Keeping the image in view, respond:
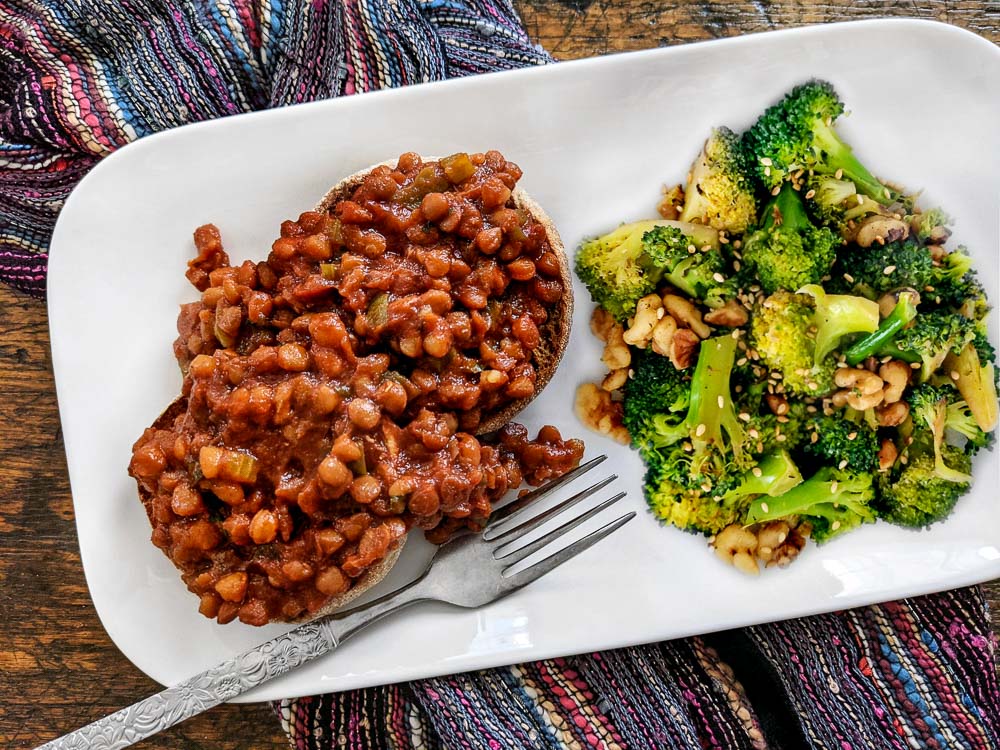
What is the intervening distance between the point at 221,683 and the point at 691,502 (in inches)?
84.3

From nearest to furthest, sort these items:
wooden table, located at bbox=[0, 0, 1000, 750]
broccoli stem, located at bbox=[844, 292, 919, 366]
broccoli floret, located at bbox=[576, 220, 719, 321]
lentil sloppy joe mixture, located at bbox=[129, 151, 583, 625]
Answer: lentil sloppy joe mixture, located at bbox=[129, 151, 583, 625] < broccoli stem, located at bbox=[844, 292, 919, 366] < broccoli floret, located at bbox=[576, 220, 719, 321] < wooden table, located at bbox=[0, 0, 1000, 750]

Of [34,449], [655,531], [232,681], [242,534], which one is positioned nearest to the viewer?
[242,534]

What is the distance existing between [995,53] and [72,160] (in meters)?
4.14

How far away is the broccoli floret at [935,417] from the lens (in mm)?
3289

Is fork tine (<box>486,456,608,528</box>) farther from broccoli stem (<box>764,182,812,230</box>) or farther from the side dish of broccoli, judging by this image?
broccoli stem (<box>764,182,812,230</box>)

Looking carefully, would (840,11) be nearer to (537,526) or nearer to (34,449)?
(537,526)

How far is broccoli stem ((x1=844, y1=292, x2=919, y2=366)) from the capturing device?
3.17 metres

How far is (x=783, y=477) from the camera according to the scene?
335cm

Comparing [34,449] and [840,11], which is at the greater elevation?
[840,11]

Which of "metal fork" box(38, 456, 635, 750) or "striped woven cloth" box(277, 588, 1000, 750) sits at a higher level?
"metal fork" box(38, 456, 635, 750)

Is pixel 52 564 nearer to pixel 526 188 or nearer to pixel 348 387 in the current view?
pixel 348 387

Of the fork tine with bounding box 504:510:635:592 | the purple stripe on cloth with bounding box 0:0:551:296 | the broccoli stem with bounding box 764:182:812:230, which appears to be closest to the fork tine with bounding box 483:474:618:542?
the fork tine with bounding box 504:510:635:592

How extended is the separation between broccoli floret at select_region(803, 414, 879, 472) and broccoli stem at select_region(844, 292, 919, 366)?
0.31 meters

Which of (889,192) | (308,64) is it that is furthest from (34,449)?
(889,192)
